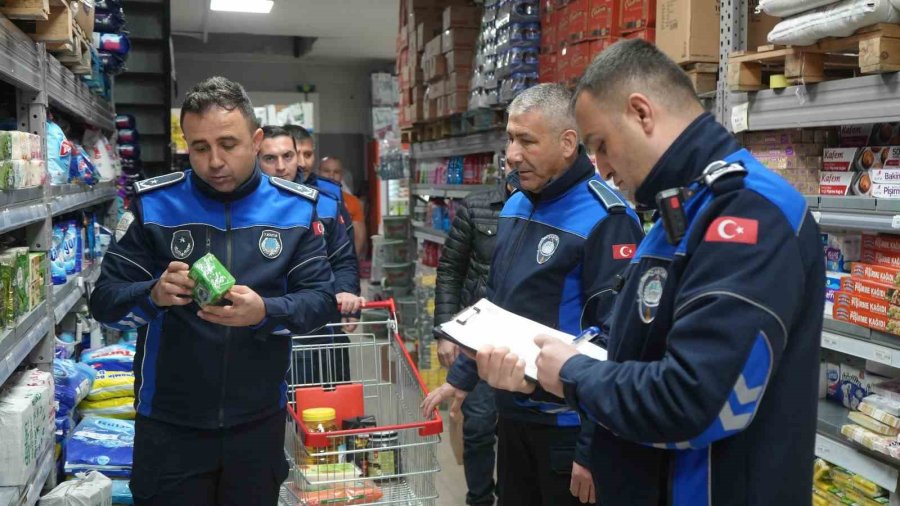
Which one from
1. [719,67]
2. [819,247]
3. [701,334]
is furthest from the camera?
[719,67]

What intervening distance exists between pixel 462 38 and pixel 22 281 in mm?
4386

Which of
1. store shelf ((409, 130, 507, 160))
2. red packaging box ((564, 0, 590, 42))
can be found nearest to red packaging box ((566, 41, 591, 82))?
red packaging box ((564, 0, 590, 42))

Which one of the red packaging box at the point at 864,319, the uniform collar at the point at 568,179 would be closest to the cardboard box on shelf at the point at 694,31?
the red packaging box at the point at 864,319

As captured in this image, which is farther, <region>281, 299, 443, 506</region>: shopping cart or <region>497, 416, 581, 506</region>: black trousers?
<region>281, 299, 443, 506</region>: shopping cart

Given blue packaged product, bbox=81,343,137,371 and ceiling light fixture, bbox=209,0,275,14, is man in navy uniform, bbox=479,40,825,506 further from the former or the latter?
ceiling light fixture, bbox=209,0,275,14

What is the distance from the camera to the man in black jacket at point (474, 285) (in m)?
4.23

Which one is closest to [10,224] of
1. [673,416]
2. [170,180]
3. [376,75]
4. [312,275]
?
[170,180]

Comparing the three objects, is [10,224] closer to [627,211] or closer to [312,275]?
[312,275]

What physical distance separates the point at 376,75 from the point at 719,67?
44.2 feet

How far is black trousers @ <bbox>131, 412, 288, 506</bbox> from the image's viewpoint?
2.43 m

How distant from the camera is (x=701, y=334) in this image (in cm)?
135

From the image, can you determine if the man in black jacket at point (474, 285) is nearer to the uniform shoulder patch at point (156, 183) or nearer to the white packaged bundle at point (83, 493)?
the white packaged bundle at point (83, 493)

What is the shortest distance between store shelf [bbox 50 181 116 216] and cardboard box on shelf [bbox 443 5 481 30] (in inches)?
109

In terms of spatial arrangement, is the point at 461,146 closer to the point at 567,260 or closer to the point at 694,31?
the point at 694,31
